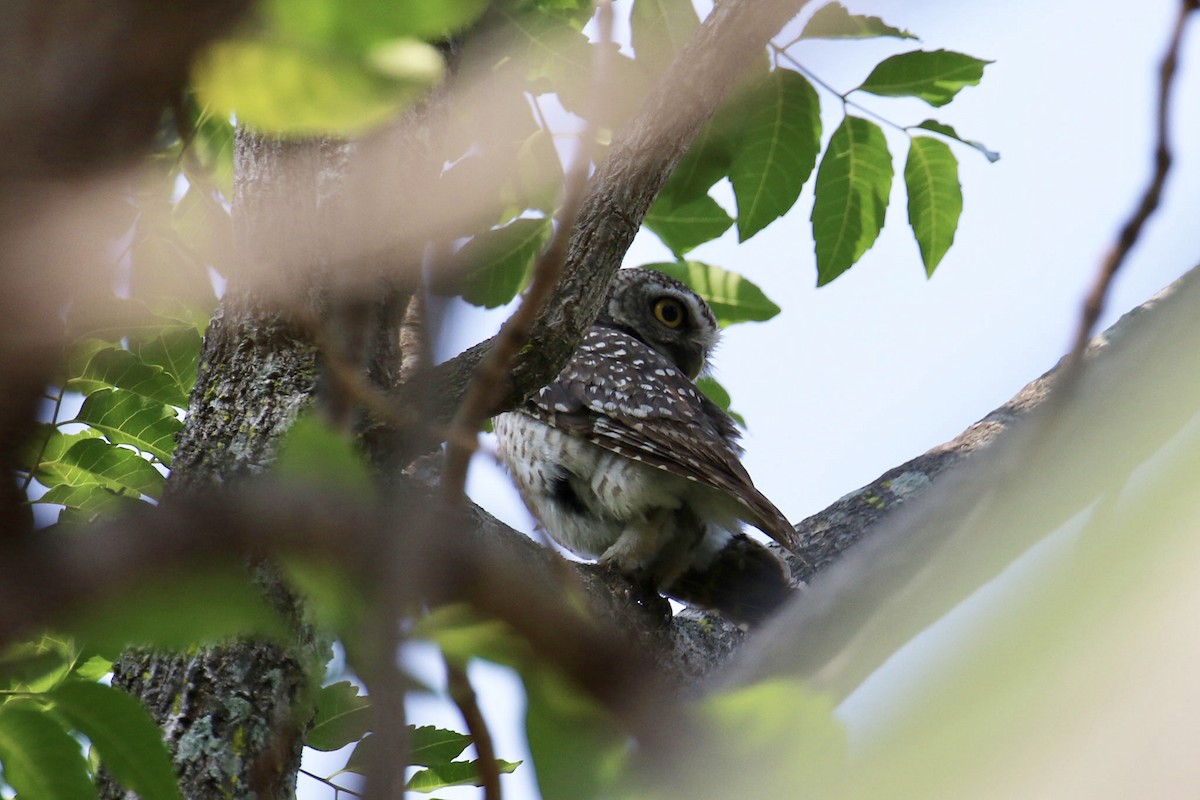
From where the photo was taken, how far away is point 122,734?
0.94 metres

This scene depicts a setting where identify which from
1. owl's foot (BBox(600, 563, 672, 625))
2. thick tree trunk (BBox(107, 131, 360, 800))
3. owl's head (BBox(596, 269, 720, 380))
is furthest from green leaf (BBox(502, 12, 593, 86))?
owl's head (BBox(596, 269, 720, 380))

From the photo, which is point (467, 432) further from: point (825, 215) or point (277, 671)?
point (825, 215)

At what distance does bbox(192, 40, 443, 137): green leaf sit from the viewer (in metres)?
0.38

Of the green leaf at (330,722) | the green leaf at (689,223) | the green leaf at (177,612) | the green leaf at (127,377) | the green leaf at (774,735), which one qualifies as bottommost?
the green leaf at (774,735)

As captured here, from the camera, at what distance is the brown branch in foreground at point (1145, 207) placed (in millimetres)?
403

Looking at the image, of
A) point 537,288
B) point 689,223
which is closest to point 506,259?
point 689,223

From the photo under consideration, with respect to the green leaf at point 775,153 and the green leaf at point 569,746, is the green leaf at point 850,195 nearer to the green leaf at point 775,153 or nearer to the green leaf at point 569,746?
the green leaf at point 775,153

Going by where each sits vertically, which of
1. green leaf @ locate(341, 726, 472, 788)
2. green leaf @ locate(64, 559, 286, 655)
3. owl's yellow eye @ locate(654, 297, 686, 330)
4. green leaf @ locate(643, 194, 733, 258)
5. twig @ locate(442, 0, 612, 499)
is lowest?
green leaf @ locate(64, 559, 286, 655)

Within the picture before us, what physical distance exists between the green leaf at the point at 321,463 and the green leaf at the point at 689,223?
7.26 ft

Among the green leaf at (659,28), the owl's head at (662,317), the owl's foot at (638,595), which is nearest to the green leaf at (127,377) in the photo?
the green leaf at (659,28)

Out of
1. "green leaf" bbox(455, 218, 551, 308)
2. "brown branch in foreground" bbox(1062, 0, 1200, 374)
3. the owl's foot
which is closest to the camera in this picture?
"brown branch in foreground" bbox(1062, 0, 1200, 374)

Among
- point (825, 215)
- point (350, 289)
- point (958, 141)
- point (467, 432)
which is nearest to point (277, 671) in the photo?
point (350, 289)

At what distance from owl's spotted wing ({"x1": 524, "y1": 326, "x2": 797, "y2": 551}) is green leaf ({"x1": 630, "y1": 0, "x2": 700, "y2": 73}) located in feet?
4.39

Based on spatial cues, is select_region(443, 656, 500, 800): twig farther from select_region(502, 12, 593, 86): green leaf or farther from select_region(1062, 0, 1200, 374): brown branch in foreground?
select_region(502, 12, 593, 86): green leaf
